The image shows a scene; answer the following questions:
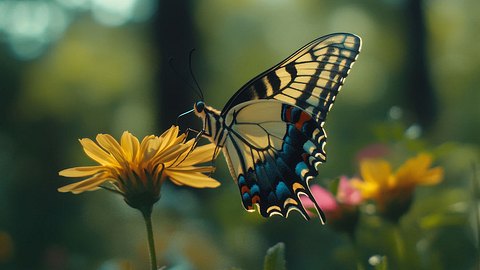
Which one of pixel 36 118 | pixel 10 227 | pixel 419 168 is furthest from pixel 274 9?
pixel 419 168

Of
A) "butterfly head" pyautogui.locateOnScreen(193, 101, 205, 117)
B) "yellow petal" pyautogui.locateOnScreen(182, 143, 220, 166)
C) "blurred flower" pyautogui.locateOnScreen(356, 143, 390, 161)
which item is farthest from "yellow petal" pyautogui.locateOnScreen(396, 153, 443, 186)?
"blurred flower" pyautogui.locateOnScreen(356, 143, 390, 161)

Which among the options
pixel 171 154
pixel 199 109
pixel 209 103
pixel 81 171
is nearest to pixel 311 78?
pixel 199 109

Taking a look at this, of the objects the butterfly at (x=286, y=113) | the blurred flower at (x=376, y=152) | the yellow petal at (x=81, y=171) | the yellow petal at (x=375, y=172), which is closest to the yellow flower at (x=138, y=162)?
the yellow petal at (x=81, y=171)

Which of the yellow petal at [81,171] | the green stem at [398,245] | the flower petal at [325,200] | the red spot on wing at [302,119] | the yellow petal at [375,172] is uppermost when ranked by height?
the red spot on wing at [302,119]

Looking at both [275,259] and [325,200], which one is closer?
[275,259]

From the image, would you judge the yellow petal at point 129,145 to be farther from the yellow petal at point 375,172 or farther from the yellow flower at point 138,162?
the yellow petal at point 375,172

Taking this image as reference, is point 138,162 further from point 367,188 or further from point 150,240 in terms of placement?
point 367,188

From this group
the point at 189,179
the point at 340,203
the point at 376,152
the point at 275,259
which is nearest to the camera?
the point at 275,259
